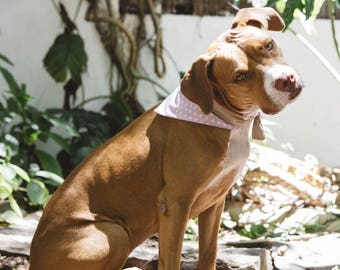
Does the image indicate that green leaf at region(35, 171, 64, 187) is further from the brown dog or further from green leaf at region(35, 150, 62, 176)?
the brown dog

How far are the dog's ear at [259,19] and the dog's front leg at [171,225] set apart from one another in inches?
27.1

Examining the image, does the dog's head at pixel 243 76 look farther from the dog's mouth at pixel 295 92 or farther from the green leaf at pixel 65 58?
the green leaf at pixel 65 58

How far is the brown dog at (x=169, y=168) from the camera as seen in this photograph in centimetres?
224

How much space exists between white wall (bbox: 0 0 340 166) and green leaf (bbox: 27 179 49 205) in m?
1.57

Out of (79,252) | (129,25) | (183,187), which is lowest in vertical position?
(129,25)

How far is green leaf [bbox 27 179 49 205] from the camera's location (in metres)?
4.16

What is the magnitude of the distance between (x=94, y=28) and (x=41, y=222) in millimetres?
3452

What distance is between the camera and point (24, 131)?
5004 mm

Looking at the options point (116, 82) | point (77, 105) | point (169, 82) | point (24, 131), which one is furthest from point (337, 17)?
point (24, 131)

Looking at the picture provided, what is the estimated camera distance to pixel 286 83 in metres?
2.11

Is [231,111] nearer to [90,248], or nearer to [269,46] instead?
[269,46]

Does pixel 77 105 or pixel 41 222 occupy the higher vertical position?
pixel 41 222

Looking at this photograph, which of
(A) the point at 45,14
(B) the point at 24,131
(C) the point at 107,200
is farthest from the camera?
(A) the point at 45,14

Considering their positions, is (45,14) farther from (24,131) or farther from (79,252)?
(79,252)
